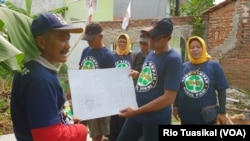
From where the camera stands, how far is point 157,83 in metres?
2.92

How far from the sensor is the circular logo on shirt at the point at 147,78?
2933 mm

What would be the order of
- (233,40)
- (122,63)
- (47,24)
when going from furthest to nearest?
(233,40) < (122,63) < (47,24)

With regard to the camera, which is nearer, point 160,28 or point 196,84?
point 160,28

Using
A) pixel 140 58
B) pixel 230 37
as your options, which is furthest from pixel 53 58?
pixel 230 37

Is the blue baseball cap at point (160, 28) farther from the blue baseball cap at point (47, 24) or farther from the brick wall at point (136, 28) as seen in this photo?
the brick wall at point (136, 28)

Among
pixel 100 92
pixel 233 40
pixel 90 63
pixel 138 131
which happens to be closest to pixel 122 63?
pixel 90 63

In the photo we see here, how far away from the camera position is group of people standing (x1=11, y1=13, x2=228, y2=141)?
1.80 meters

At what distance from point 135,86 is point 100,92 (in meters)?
0.48

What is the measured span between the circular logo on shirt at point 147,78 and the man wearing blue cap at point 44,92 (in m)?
1.02

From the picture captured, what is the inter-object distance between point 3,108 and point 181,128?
16.0 feet

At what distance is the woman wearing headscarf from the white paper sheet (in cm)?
99

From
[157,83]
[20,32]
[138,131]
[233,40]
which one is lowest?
[138,131]

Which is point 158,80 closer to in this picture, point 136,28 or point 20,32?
point 20,32

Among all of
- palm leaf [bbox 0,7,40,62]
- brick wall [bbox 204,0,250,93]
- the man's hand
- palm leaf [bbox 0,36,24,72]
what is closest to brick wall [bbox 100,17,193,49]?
brick wall [bbox 204,0,250,93]
